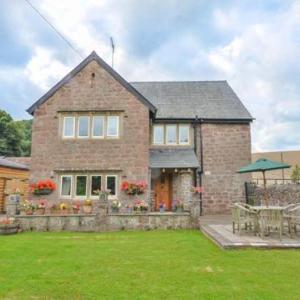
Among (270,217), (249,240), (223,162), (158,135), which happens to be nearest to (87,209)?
(158,135)

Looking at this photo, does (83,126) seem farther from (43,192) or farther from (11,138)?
(11,138)

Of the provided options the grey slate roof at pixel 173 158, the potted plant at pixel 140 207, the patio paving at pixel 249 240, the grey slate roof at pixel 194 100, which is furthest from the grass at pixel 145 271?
the grey slate roof at pixel 194 100

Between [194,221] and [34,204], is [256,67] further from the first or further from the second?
[34,204]

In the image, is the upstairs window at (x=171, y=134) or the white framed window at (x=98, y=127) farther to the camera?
the upstairs window at (x=171, y=134)

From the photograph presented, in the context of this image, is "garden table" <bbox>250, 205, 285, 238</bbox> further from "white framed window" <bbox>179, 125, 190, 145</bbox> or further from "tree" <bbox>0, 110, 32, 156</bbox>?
"tree" <bbox>0, 110, 32, 156</bbox>

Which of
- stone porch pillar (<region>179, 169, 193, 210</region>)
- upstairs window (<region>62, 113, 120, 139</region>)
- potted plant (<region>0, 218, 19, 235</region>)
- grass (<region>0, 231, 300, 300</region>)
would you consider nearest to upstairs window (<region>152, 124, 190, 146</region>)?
stone porch pillar (<region>179, 169, 193, 210</region>)

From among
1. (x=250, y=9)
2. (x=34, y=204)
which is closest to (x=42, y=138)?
(x=34, y=204)

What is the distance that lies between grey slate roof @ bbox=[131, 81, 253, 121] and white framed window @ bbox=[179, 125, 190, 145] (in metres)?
0.64

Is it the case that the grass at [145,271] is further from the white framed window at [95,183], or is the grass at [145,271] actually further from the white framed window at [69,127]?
the white framed window at [69,127]

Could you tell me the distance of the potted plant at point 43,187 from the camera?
51.3ft

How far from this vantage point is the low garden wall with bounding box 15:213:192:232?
13.6m

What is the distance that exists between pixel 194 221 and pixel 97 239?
4.64 m

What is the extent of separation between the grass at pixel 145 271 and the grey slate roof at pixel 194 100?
34.5ft

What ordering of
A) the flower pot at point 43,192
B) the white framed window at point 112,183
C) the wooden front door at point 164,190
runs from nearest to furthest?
the flower pot at point 43,192
the white framed window at point 112,183
the wooden front door at point 164,190
